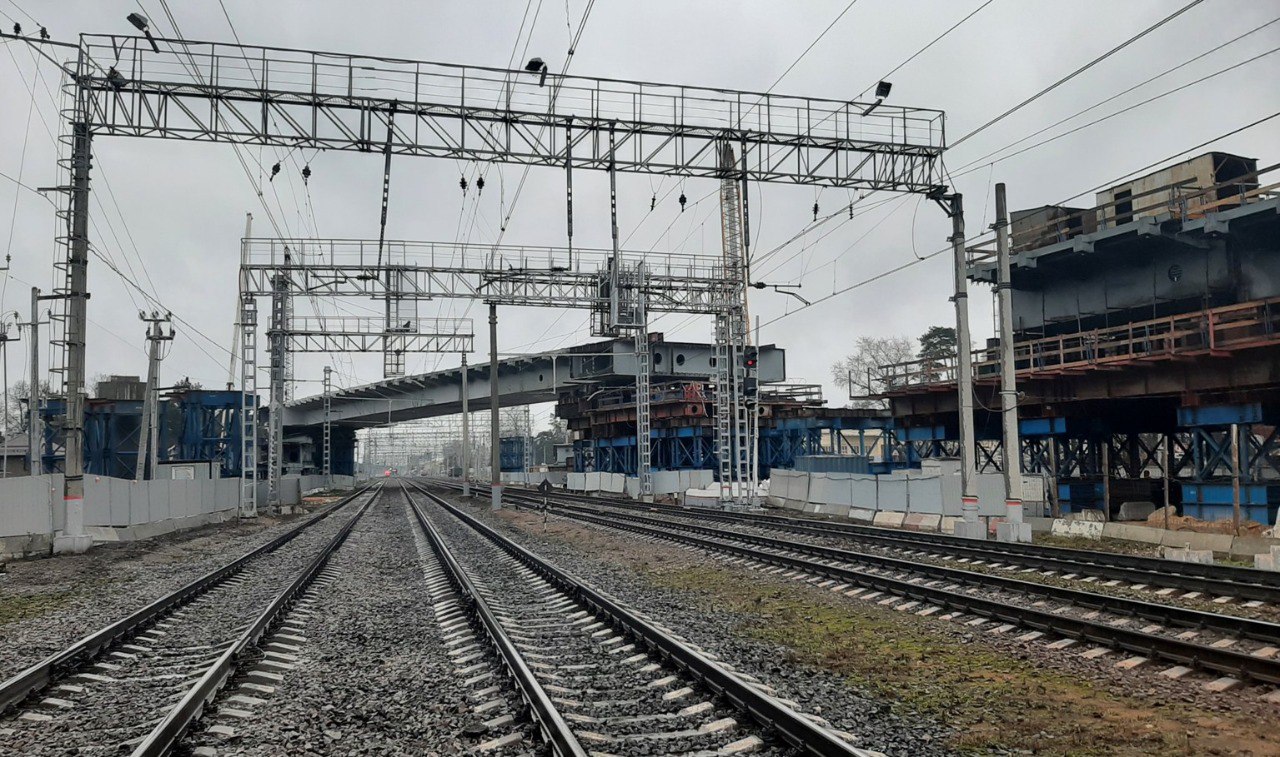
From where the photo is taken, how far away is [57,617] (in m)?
12.4

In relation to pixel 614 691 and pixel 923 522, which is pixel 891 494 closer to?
pixel 923 522

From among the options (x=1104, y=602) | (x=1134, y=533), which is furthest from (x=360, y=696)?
(x=1134, y=533)

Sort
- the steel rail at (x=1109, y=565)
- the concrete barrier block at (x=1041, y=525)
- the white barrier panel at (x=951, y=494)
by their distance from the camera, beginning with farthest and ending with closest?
1. the white barrier panel at (x=951, y=494)
2. the concrete barrier block at (x=1041, y=525)
3. the steel rail at (x=1109, y=565)

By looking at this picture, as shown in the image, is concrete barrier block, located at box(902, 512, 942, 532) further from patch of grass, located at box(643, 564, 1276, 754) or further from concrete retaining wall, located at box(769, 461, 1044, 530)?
patch of grass, located at box(643, 564, 1276, 754)

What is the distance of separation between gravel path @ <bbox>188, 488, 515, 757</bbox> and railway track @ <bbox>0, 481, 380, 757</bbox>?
40cm

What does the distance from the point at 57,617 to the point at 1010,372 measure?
1864 cm

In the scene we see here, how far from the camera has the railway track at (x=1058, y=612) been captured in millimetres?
8297

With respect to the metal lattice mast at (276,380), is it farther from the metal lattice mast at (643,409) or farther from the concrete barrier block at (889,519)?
the concrete barrier block at (889,519)

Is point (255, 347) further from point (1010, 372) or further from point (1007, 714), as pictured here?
point (1007, 714)

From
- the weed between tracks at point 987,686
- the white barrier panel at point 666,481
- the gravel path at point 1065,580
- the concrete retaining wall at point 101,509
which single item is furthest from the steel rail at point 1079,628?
the white barrier panel at point 666,481

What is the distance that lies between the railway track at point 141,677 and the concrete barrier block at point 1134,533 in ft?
59.2

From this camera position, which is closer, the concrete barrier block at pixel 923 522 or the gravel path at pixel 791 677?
the gravel path at pixel 791 677

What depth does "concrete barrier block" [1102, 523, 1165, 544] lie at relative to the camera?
20.1m

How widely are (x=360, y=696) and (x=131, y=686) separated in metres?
2.36
